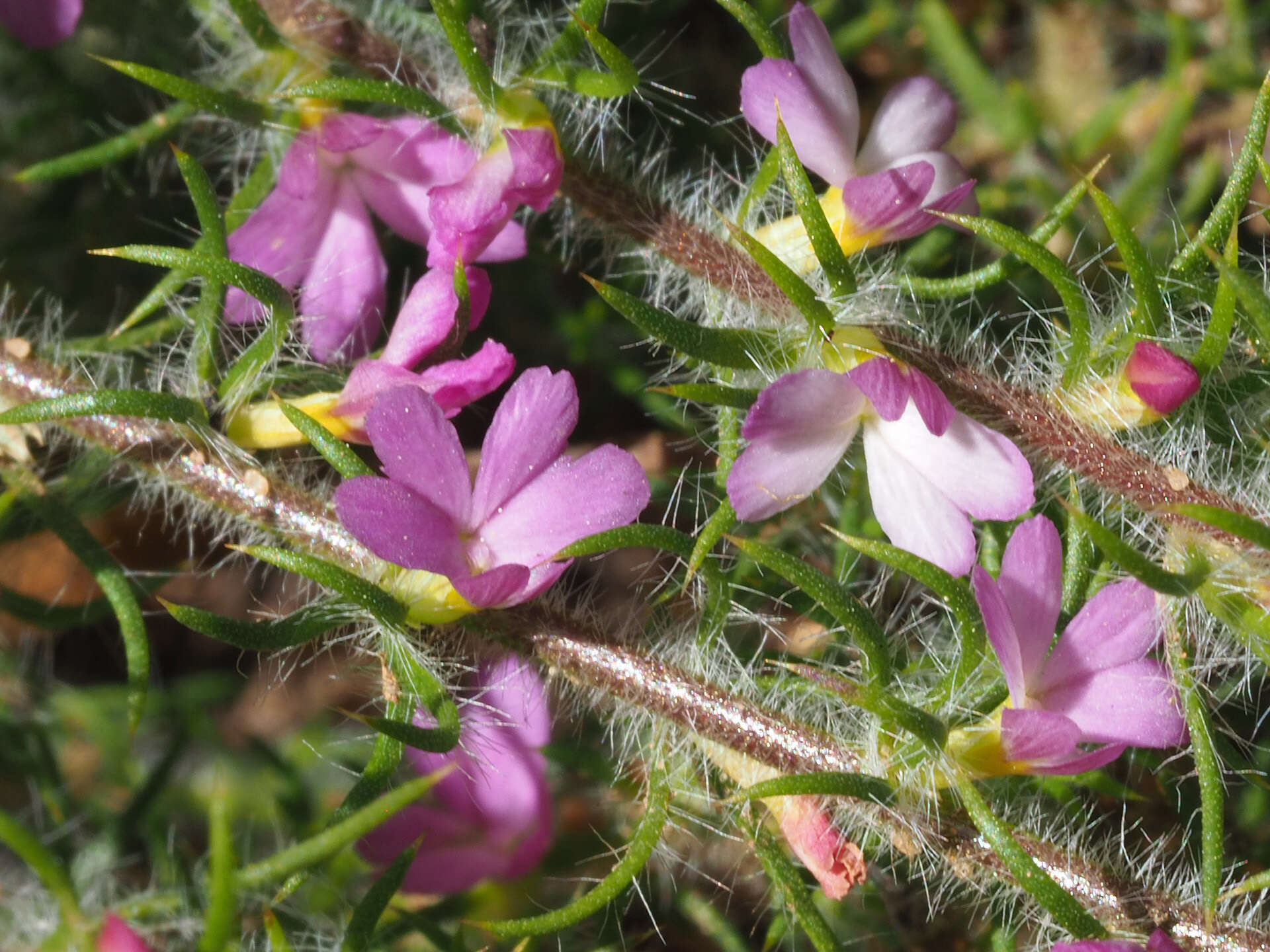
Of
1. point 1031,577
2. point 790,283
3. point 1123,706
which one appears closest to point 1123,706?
point 1123,706

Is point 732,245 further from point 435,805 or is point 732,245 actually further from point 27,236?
point 27,236

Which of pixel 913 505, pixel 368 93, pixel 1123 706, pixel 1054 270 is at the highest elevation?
pixel 368 93

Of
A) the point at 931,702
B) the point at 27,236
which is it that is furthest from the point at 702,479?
the point at 27,236

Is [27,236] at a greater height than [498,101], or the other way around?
[498,101]

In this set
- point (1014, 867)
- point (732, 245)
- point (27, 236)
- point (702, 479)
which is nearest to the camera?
point (1014, 867)

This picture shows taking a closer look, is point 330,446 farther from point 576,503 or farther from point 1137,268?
point 1137,268

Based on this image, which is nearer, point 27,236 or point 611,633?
point 611,633

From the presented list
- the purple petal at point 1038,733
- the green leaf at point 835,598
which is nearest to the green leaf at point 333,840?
the green leaf at point 835,598
